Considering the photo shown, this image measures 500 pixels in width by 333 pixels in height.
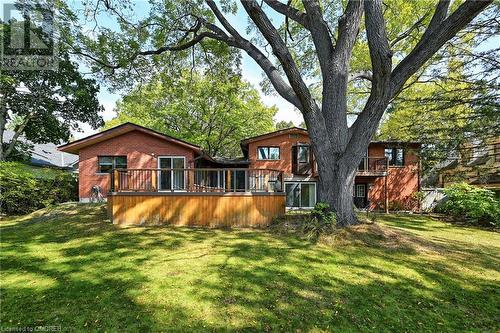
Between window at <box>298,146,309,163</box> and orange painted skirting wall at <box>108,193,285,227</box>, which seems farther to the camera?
window at <box>298,146,309,163</box>

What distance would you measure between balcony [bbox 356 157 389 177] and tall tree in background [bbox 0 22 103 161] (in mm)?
18369

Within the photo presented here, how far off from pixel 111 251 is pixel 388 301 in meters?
5.53

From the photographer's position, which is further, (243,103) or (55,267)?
(243,103)

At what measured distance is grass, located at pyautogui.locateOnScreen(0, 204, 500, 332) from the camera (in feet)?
10.1

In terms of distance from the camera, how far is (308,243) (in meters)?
6.40

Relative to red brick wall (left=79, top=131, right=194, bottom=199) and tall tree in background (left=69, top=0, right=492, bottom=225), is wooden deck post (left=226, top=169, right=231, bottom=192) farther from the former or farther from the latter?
red brick wall (left=79, top=131, right=194, bottom=199)

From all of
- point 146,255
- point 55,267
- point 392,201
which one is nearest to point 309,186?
point 392,201

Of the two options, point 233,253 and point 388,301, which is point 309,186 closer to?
point 233,253

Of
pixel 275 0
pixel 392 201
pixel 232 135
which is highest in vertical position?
pixel 275 0

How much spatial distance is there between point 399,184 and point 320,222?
45.1 feet

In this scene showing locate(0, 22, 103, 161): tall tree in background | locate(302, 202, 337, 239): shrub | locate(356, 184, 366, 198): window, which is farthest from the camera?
locate(356, 184, 366, 198): window

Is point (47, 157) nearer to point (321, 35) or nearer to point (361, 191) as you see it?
point (321, 35)

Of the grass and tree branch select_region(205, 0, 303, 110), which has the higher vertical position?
tree branch select_region(205, 0, 303, 110)

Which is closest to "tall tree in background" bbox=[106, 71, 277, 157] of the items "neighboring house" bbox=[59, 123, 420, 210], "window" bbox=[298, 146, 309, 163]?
"neighboring house" bbox=[59, 123, 420, 210]
